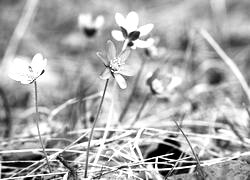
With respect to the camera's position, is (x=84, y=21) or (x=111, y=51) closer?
(x=111, y=51)

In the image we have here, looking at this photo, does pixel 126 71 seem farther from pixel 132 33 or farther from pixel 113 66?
pixel 132 33

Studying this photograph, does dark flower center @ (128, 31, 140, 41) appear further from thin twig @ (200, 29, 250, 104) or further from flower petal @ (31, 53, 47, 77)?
thin twig @ (200, 29, 250, 104)

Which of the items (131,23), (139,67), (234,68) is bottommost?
(131,23)

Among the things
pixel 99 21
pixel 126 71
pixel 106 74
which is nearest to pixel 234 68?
pixel 99 21

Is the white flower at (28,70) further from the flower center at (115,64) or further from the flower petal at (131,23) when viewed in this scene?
the flower petal at (131,23)

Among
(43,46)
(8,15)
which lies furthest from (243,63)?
(8,15)

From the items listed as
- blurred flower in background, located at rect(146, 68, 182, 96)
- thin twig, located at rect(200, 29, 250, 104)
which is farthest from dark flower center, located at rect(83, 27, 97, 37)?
thin twig, located at rect(200, 29, 250, 104)

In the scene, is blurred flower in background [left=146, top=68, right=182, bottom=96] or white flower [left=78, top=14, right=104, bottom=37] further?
white flower [left=78, top=14, right=104, bottom=37]

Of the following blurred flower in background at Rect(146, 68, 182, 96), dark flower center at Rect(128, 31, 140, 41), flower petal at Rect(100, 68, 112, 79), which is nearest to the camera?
flower petal at Rect(100, 68, 112, 79)
